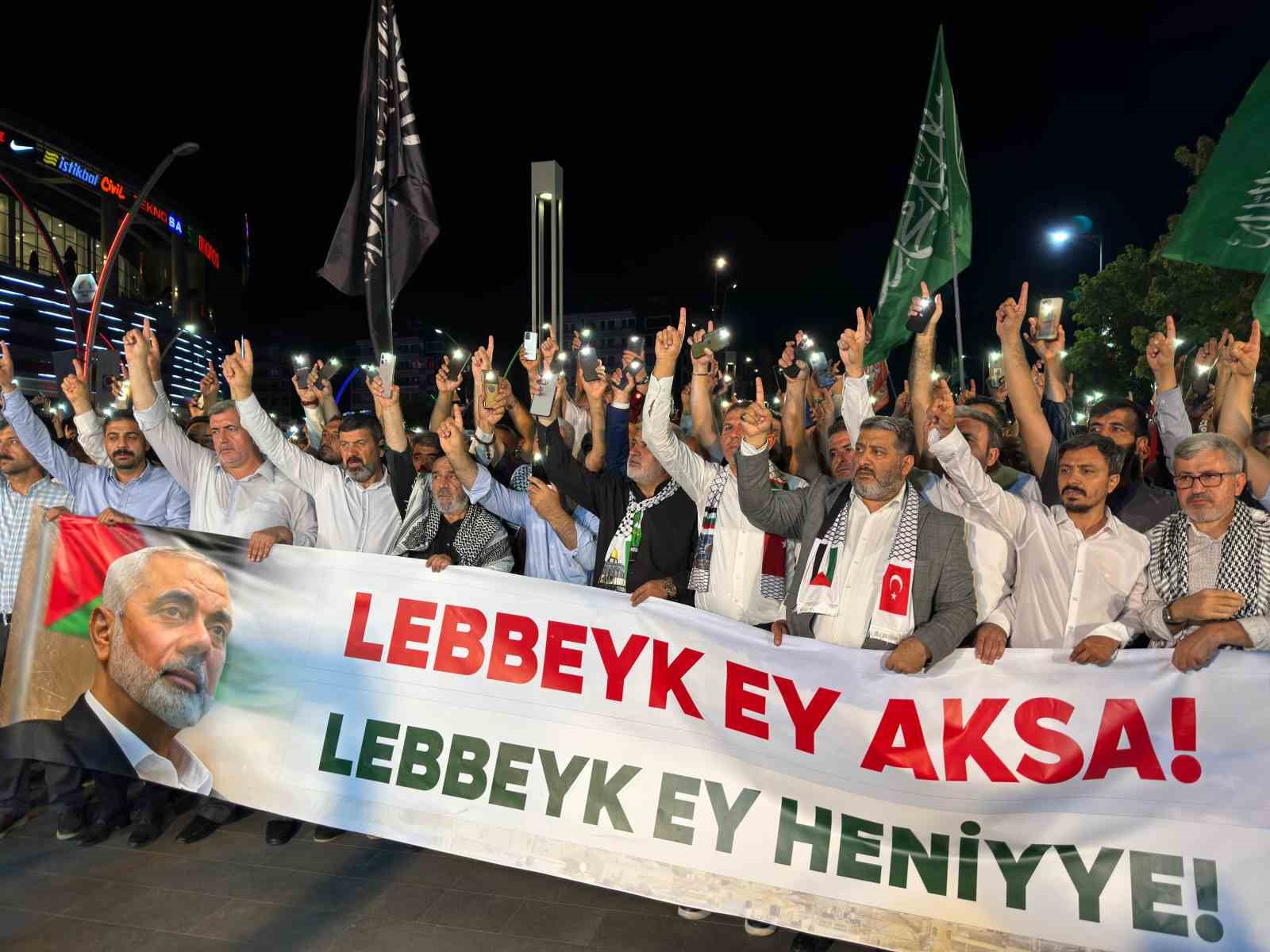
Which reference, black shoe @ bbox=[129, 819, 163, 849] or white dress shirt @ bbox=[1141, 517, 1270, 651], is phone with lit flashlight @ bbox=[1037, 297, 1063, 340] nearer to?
white dress shirt @ bbox=[1141, 517, 1270, 651]

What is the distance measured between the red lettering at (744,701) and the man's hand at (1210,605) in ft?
5.06

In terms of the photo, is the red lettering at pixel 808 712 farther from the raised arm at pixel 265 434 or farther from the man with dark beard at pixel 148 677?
the raised arm at pixel 265 434

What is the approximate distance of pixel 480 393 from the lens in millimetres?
5883

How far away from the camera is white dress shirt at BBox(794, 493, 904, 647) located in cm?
379

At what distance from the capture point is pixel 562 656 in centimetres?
395

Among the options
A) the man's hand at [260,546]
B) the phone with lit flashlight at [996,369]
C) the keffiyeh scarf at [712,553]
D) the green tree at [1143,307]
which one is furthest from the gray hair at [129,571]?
the green tree at [1143,307]

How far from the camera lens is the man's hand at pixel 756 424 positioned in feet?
12.8

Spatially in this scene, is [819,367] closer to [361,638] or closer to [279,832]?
[361,638]

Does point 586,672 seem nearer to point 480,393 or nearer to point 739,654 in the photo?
point 739,654

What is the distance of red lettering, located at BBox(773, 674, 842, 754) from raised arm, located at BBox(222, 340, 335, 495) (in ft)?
9.44

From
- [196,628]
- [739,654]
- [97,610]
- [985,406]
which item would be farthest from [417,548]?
[985,406]

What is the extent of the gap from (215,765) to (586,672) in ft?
5.84

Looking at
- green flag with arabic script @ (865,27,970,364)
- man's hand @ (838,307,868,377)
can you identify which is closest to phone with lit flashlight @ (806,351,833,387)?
man's hand @ (838,307,868,377)

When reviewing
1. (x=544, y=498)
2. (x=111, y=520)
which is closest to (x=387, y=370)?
(x=544, y=498)
